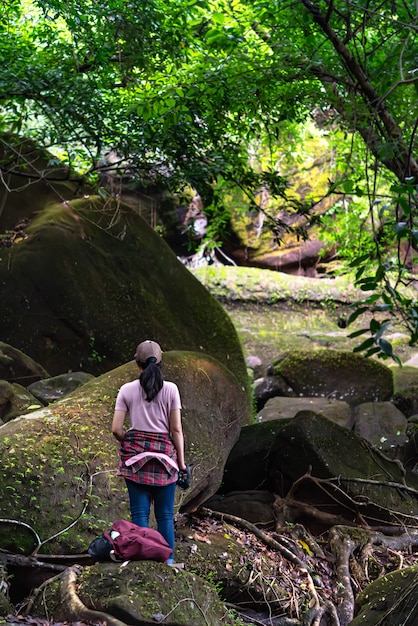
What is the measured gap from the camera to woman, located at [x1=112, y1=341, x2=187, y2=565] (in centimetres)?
417

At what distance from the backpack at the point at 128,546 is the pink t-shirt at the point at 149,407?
66 centimetres

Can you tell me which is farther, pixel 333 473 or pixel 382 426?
pixel 382 426

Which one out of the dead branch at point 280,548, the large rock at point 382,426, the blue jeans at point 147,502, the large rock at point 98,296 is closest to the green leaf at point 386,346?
the blue jeans at point 147,502

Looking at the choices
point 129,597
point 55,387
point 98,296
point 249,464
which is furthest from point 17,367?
point 129,597

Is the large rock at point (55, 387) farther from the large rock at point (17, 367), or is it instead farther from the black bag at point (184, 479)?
the black bag at point (184, 479)

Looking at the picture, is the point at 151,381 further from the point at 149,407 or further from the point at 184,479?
the point at 184,479

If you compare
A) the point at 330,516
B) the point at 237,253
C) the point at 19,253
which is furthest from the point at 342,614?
the point at 237,253

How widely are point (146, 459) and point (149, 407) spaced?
329 millimetres

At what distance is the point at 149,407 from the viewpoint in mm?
4230

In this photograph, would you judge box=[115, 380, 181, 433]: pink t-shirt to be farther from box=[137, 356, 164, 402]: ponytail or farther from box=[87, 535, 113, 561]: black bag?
box=[87, 535, 113, 561]: black bag

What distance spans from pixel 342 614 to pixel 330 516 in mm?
1747

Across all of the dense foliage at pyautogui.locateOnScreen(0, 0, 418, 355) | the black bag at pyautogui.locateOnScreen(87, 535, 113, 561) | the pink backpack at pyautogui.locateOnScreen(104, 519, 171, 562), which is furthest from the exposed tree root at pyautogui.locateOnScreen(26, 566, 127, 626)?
the dense foliage at pyautogui.locateOnScreen(0, 0, 418, 355)

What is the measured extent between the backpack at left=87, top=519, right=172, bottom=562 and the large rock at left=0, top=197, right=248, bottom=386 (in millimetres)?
5085

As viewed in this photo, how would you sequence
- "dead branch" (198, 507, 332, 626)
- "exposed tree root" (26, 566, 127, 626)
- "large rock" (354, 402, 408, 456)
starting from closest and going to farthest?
"exposed tree root" (26, 566, 127, 626) → "dead branch" (198, 507, 332, 626) → "large rock" (354, 402, 408, 456)
